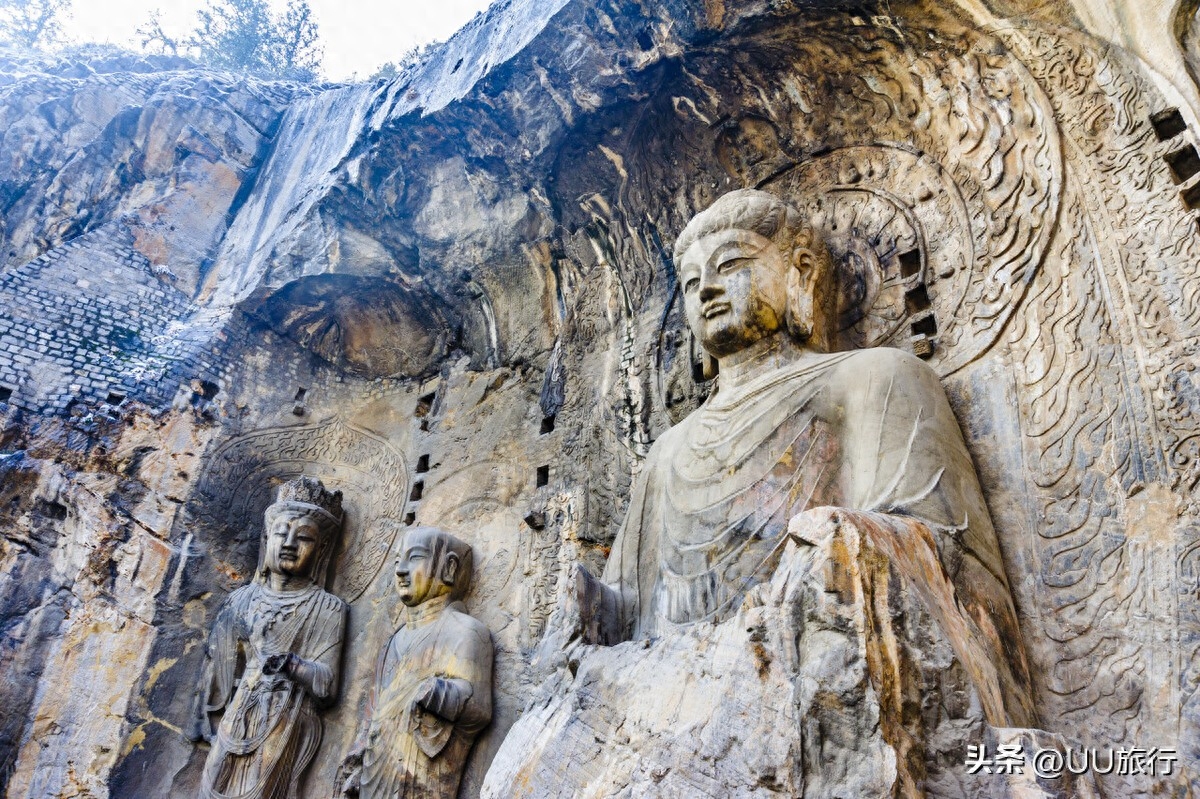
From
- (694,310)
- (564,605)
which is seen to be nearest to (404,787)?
(564,605)

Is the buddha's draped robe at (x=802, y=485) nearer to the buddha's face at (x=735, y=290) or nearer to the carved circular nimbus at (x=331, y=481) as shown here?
the buddha's face at (x=735, y=290)

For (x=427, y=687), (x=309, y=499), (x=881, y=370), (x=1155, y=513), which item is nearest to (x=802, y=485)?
(x=881, y=370)

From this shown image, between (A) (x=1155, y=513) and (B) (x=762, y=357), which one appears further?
(B) (x=762, y=357)

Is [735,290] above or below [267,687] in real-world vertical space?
above

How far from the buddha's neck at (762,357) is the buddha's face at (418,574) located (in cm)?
235

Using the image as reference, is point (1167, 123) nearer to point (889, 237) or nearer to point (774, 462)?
point (889, 237)

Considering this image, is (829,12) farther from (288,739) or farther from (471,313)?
(288,739)

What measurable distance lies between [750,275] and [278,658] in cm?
390

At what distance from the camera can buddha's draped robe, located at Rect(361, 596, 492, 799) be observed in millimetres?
4758

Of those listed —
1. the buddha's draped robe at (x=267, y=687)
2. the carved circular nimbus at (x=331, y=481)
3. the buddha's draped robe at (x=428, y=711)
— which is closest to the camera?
the buddha's draped robe at (x=428, y=711)

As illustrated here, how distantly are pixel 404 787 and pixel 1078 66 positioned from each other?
4854 millimetres

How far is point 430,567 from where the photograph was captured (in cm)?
556

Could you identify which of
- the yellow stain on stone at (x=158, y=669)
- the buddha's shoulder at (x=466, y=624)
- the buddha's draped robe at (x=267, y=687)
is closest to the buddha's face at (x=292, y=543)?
the buddha's draped robe at (x=267, y=687)

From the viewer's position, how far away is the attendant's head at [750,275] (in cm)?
423
